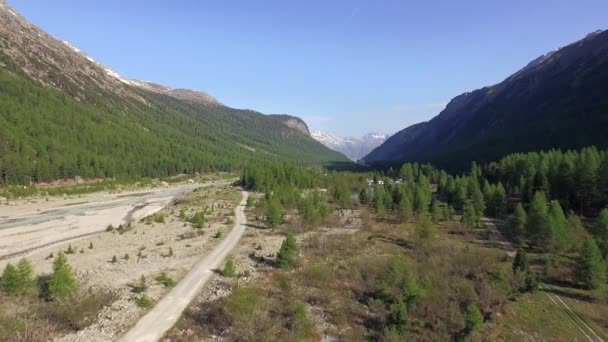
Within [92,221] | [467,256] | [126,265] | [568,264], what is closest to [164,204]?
[92,221]

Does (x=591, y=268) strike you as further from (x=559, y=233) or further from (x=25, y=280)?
(x=25, y=280)

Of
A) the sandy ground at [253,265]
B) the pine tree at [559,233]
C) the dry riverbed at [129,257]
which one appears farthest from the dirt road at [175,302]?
the pine tree at [559,233]

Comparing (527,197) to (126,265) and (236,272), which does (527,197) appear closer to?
(236,272)

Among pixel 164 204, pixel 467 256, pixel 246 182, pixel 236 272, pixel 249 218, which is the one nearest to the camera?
pixel 236 272

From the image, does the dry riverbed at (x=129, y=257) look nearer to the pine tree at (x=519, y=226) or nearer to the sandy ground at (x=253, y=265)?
the sandy ground at (x=253, y=265)

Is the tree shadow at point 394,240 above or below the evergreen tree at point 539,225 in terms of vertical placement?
below

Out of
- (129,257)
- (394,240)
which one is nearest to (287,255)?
(129,257)

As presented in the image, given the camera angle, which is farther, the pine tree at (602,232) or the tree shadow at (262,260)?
the pine tree at (602,232)
